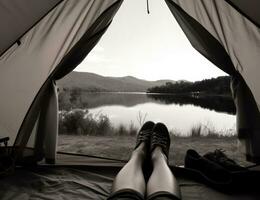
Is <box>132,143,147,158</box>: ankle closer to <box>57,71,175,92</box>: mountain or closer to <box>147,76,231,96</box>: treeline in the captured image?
<box>147,76,231,96</box>: treeline

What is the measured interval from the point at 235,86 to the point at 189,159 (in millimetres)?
607

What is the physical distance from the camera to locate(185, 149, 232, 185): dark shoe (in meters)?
1.58

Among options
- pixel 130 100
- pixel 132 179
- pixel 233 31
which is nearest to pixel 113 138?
pixel 233 31

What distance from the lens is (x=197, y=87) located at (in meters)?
4.23

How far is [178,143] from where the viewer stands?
305 centimetres

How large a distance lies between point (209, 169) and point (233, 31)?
3.01 feet

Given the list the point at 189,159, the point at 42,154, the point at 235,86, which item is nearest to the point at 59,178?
the point at 42,154

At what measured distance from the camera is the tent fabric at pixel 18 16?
173 cm

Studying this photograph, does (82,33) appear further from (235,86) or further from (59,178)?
(235,86)

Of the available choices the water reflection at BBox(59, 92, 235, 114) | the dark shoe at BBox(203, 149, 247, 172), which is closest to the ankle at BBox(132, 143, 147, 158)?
the dark shoe at BBox(203, 149, 247, 172)

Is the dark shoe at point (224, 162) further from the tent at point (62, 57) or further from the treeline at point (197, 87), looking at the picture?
the treeline at point (197, 87)

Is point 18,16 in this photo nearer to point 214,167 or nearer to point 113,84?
point 214,167

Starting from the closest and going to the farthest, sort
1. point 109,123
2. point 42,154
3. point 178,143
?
point 42,154 < point 178,143 < point 109,123

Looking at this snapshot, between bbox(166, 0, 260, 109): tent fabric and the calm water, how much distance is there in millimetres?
1232
